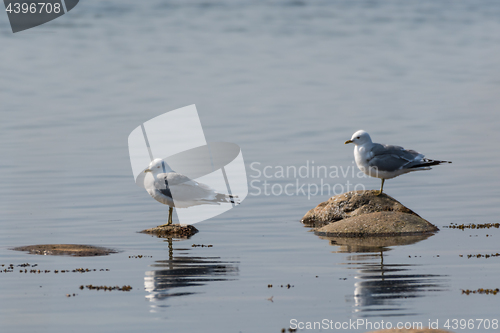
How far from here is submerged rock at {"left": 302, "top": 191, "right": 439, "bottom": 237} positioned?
53.4 ft

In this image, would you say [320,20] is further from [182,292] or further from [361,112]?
[182,292]

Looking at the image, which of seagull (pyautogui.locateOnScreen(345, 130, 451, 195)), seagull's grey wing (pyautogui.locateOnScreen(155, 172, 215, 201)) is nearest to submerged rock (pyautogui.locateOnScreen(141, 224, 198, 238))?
seagull's grey wing (pyautogui.locateOnScreen(155, 172, 215, 201))

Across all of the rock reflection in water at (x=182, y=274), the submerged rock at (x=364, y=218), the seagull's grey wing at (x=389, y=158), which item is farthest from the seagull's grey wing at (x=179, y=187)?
the seagull's grey wing at (x=389, y=158)

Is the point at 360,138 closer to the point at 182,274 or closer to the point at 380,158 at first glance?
the point at 380,158

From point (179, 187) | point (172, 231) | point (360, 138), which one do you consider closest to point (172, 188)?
point (179, 187)

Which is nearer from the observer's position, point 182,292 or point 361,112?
point 182,292

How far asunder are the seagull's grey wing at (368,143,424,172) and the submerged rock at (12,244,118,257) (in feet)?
20.6

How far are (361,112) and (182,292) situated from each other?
23751 millimetres

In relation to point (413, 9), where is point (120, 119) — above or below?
below

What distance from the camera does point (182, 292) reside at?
11.7m

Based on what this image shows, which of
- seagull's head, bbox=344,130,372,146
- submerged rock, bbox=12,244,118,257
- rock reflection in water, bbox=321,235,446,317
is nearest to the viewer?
rock reflection in water, bbox=321,235,446,317

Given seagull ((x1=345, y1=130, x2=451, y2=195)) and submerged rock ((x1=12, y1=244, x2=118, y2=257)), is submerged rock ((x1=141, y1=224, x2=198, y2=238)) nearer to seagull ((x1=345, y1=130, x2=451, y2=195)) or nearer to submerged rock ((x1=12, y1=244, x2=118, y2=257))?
submerged rock ((x1=12, y1=244, x2=118, y2=257))

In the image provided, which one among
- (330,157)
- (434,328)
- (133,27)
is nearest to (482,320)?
(434,328)

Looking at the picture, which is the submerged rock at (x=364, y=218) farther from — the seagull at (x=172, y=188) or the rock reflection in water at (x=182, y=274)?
the rock reflection in water at (x=182, y=274)
